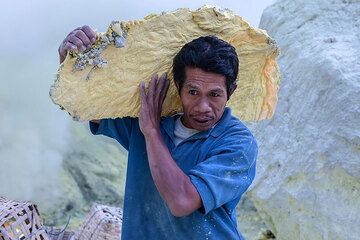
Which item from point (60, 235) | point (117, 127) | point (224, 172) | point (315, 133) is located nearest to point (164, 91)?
point (117, 127)

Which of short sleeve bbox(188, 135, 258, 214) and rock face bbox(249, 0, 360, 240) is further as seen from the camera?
rock face bbox(249, 0, 360, 240)

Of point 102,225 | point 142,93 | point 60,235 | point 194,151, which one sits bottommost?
point 60,235

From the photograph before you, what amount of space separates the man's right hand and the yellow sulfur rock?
0.07 ft

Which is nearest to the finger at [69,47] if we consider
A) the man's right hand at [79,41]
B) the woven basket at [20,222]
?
the man's right hand at [79,41]

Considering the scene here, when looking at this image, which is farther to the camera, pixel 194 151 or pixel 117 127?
pixel 117 127

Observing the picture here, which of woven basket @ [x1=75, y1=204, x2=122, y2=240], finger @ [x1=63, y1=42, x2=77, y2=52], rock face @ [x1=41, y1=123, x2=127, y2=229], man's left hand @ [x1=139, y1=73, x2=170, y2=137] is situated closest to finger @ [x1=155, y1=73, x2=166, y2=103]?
man's left hand @ [x1=139, y1=73, x2=170, y2=137]

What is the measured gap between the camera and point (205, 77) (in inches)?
87.9

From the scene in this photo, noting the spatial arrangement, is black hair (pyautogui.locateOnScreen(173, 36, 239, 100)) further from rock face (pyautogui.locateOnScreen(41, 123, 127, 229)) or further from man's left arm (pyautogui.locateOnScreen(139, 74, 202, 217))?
rock face (pyautogui.locateOnScreen(41, 123, 127, 229))

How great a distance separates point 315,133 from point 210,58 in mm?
2538

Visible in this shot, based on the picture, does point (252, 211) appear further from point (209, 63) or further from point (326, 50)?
point (209, 63)

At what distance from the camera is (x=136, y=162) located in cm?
245

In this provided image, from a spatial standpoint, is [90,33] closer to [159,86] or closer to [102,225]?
[159,86]

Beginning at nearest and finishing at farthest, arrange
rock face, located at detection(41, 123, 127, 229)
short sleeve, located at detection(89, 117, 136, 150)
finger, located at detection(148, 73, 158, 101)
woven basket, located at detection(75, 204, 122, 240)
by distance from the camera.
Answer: finger, located at detection(148, 73, 158, 101), short sleeve, located at detection(89, 117, 136, 150), woven basket, located at detection(75, 204, 122, 240), rock face, located at detection(41, 123, 127, 229)

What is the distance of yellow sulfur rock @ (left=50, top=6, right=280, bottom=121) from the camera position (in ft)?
7.66
